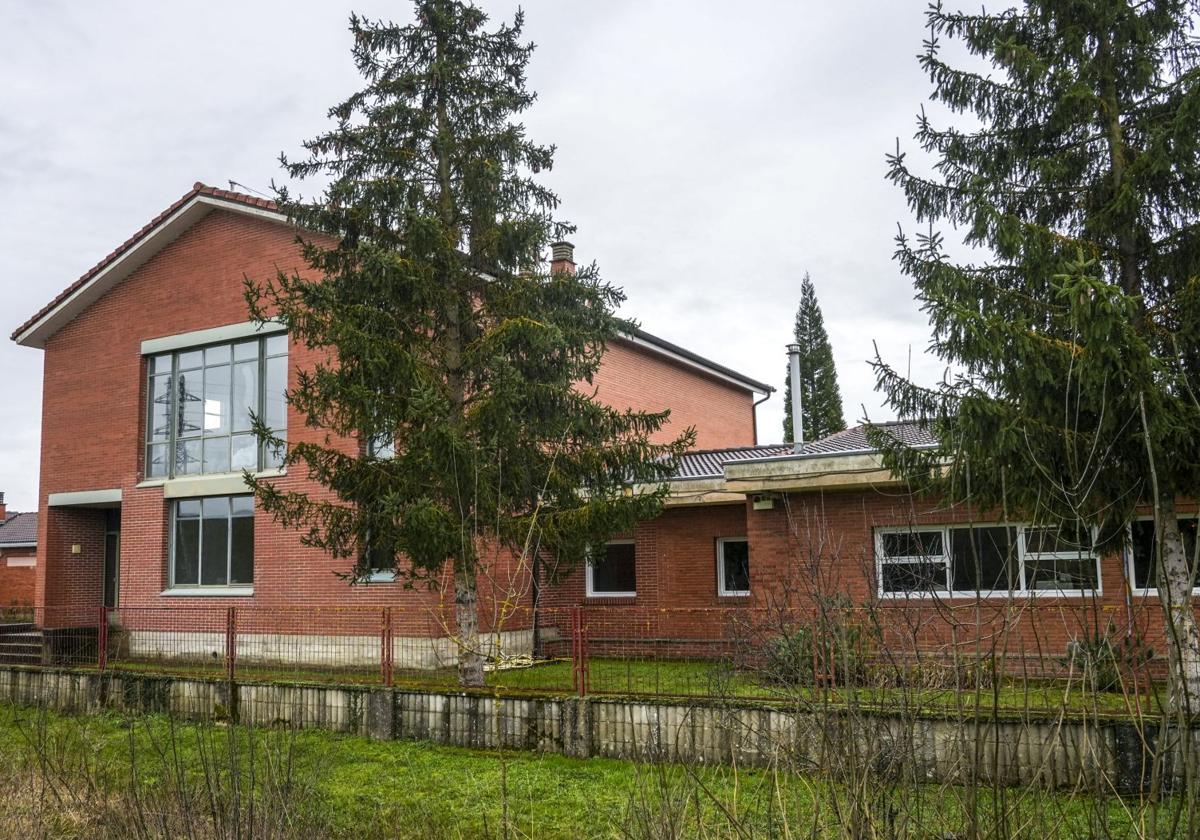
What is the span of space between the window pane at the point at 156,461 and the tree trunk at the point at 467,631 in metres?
10.00

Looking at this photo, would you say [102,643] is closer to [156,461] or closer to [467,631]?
[467,631]

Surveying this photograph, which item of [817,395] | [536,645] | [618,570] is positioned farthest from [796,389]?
[817,395]

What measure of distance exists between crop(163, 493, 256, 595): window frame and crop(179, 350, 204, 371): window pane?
99.6 inches

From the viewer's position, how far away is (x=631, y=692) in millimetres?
10398

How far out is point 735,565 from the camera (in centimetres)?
1791

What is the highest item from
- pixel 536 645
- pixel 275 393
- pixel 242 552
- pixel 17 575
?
pixel 275 393

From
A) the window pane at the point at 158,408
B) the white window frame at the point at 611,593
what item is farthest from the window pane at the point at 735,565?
the window pane at the point at 158,408

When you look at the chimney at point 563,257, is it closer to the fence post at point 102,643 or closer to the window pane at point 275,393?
the window pane at point 275,393

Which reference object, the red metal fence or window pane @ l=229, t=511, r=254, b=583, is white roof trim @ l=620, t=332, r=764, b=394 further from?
the red metal fence

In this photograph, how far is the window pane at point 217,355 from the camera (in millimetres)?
19766

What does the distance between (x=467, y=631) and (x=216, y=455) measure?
9164 mm

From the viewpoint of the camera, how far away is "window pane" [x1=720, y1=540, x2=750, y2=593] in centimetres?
1780

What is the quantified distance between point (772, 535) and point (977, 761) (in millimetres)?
13530

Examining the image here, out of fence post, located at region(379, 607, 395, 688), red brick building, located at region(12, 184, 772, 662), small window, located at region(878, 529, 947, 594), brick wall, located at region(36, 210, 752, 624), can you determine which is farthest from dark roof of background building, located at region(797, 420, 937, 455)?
fence post, located at region(379, 607, 395, 688)
